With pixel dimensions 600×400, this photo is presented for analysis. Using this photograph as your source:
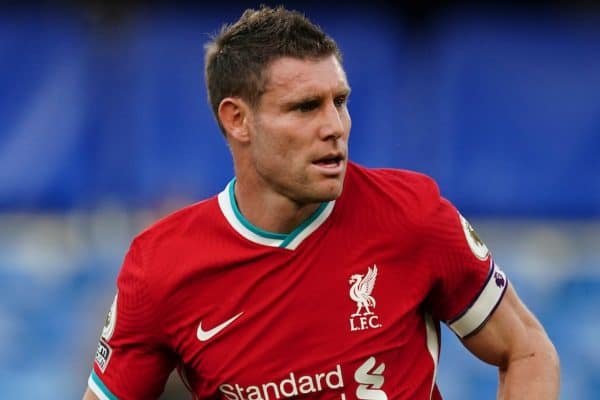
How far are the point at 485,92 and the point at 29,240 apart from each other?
360 centimetres

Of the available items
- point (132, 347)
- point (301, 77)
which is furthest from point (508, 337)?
point (132, 347)

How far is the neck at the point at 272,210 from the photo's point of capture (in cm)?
404

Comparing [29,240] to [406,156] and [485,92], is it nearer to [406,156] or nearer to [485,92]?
[406,156]

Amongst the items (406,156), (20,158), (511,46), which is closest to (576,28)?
(511,46)

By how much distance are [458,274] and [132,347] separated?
969 millimetres

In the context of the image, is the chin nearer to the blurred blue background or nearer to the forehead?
the forehead

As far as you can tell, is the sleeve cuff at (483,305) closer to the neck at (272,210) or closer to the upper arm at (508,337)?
the upper arm at (508,337)

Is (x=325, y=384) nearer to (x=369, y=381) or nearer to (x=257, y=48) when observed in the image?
(x=369, y=381)

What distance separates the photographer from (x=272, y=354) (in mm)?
3961

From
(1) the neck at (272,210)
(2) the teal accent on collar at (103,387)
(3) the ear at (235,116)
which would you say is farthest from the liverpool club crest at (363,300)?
(2) the teal accent on collar at (103,387)

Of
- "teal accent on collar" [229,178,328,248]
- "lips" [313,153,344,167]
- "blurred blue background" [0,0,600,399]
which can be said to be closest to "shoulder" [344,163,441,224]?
"teal accent on collar" [229,178,328,248]

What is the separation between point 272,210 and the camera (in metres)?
4.06

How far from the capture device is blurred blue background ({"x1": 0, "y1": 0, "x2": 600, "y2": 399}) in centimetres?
1055

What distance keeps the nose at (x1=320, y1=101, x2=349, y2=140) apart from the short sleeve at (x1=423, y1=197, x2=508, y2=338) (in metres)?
0.37
